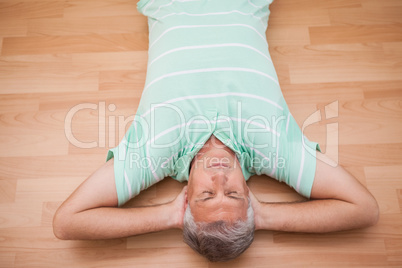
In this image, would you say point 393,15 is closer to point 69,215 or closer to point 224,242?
point 224,242

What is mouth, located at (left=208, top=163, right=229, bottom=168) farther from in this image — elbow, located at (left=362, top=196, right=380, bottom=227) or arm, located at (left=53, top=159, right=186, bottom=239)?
elbow, located at (left=362, top=196, right=380, bottom=227)

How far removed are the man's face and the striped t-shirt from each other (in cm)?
7

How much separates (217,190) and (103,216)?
1.37 ft

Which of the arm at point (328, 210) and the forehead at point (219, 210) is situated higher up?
the forehead at point (219, 210)

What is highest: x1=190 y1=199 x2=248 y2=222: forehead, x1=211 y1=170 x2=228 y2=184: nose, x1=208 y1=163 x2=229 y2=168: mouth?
x1=211 y1=170 x2=228 y2=184: nose

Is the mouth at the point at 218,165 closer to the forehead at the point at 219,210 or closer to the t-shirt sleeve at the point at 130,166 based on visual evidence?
the forehead at the point at 219,210

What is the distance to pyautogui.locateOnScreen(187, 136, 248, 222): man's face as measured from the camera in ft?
3.54

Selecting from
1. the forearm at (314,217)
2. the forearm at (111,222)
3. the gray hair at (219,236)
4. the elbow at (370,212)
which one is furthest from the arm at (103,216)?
the elbow at (370,212)

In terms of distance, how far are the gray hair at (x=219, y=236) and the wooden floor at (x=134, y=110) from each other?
0.53 ft

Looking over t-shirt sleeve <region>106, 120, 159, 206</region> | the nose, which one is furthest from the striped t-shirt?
the nose

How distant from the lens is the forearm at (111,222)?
46.1 inches

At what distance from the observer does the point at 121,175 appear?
1188 millimetres

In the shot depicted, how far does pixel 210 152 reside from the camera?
119 centimetres

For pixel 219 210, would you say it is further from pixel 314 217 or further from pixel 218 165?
pixel 314 217
